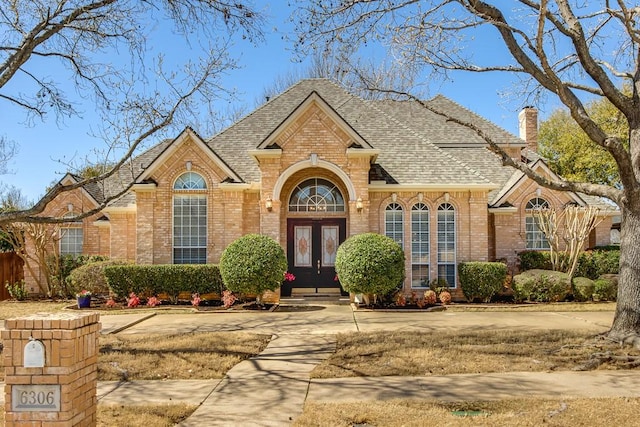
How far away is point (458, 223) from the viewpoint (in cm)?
1830

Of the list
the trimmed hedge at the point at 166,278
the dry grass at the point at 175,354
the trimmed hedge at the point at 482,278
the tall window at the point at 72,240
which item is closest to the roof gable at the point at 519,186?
the trimmed hedge at the point at 482,278

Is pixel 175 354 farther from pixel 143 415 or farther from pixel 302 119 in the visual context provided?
pixel 302 119

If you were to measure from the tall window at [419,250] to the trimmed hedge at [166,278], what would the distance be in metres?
6.36

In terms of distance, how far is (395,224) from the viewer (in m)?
18.3

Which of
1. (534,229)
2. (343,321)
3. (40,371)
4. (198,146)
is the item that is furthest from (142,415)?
(534,229)

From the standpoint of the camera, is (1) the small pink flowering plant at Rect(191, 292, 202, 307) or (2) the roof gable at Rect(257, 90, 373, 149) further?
A: (2) the roof gable at Rect(257, 90, 373, 149)

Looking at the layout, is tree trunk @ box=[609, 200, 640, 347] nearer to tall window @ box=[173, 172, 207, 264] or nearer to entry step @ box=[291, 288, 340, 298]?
entry step @ box=[291, 288, 340, 298]

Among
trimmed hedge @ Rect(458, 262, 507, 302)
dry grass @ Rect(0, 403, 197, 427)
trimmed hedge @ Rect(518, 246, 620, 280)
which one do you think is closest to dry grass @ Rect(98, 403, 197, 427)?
dry grass @ Rect(0, 403, 197, 427)

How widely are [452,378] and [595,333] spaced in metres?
4.81

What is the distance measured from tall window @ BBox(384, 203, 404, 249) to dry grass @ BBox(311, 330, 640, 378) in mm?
7214

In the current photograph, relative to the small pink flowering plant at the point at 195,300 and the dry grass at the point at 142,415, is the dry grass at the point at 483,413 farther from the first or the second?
the small pink flowering plant at the point at 195,300

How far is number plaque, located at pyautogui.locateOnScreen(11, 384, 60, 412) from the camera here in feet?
15.2

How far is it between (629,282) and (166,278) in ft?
41.9

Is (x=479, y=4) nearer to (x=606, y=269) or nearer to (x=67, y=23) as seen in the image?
(x=67, y=23)
